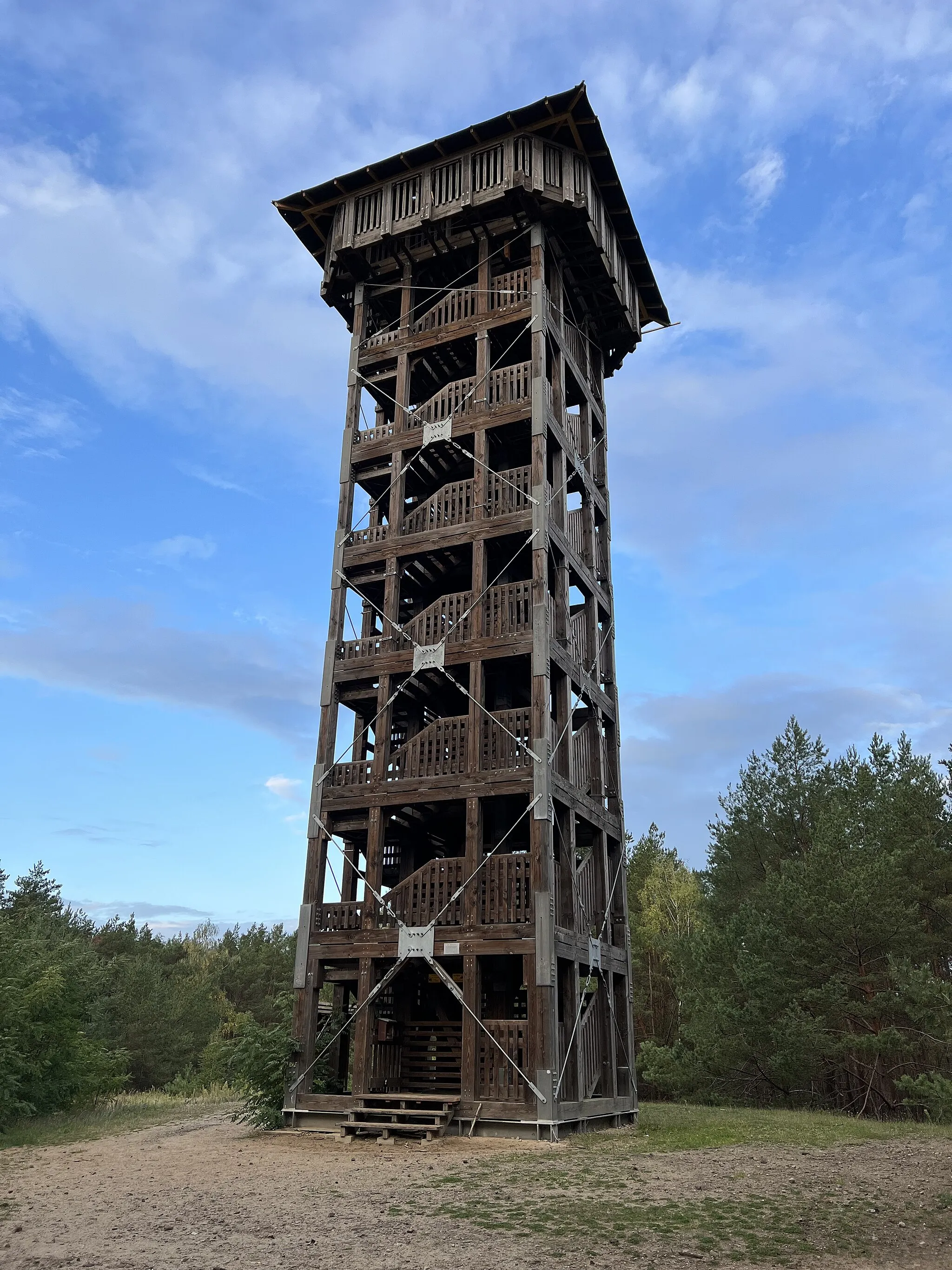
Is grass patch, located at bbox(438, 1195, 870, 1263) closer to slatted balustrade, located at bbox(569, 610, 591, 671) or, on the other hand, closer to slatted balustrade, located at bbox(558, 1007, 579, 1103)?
slatted balustrade, located at bbox(558, 1007, 579, 1103)

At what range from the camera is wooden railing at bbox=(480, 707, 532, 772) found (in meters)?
19.5

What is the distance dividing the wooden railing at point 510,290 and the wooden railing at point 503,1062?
1670 centimetres

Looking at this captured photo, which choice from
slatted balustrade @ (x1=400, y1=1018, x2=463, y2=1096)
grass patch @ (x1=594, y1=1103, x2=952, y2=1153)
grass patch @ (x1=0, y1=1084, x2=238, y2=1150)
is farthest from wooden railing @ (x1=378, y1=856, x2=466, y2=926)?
grass patch @ (x1=0, y1=1084, x2=238, y2=1150)

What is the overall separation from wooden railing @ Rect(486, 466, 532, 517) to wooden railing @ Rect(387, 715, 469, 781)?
4959 mm

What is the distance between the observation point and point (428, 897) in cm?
1914

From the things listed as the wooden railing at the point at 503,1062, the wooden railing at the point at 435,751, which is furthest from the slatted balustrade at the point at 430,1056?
the wooden railing at the point at 435,751

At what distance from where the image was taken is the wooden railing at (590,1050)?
1911 centimetres

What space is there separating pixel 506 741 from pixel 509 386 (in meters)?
8.90

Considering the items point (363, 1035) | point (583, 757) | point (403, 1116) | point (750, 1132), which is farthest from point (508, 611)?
point (750, 1132)

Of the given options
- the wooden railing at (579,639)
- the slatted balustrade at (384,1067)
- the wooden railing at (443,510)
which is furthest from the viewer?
the wooden railing at (579,639)

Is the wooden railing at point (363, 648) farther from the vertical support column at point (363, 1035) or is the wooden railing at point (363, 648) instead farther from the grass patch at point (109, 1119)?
the grass patch at point (109, 1119)

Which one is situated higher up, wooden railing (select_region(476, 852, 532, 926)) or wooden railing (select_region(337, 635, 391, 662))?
wooden railing (select_region(337, 635, 391, 662))

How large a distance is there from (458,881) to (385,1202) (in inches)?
346

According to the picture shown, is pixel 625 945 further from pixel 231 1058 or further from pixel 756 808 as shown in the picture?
pixel 756 808
